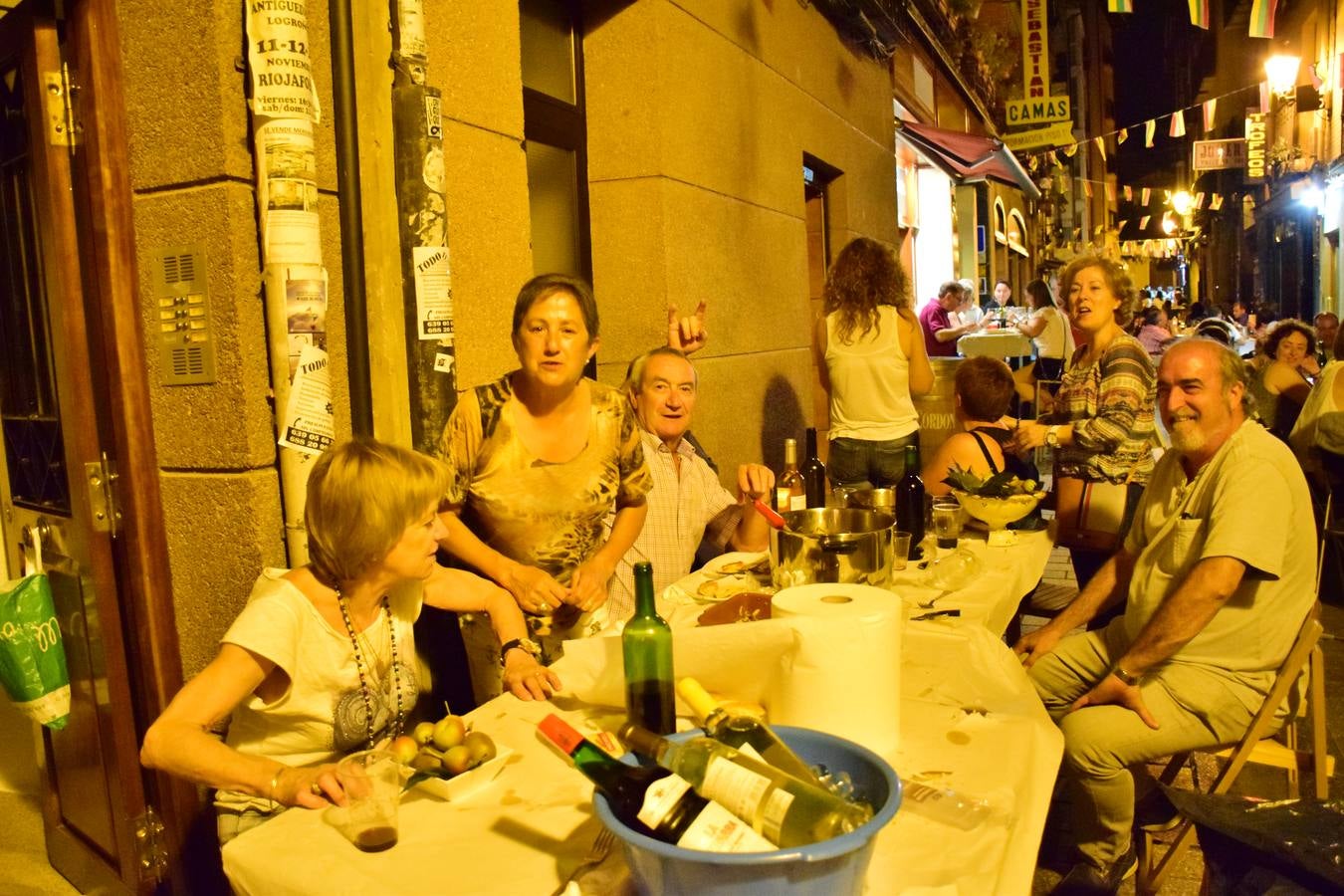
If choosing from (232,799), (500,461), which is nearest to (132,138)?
(500,461)

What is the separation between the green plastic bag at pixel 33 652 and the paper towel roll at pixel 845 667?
2573 millimetres

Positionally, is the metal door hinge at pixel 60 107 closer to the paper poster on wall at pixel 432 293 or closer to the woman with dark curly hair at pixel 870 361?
the paper poster on wall at pixel 432 293

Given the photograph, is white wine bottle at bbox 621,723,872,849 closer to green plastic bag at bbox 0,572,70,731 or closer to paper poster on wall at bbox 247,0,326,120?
paper poster on wall at bbox 247,0,326,120

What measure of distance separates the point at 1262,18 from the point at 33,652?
15.1m

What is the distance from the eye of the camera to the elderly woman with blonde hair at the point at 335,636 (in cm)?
210

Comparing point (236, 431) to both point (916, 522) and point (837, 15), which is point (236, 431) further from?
point (837, 15)

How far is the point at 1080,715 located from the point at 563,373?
6.32ft

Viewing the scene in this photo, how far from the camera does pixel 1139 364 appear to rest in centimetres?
426

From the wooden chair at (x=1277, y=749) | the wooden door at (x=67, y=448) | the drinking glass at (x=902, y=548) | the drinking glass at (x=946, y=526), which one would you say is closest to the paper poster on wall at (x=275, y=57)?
the wooden door at (x=67, y=448)

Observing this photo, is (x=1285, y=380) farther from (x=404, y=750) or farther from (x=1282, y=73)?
(x=1282, y=73)

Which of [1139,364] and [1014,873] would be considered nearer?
[1014,873]

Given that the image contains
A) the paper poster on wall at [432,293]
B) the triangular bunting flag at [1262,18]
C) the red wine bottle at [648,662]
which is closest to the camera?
the red wine bottle at [648,662]

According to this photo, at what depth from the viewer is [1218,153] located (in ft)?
86.4

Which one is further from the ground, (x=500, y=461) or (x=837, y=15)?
(x=837, y=15)
